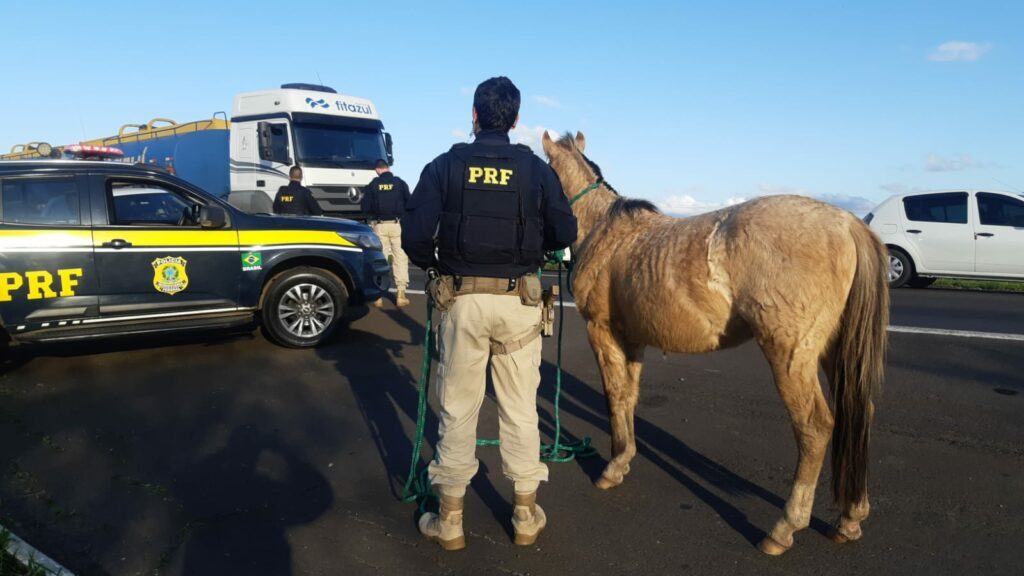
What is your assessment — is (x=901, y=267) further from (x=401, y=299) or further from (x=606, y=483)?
(x=606, y=483)

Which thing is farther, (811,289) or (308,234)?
(308,234)

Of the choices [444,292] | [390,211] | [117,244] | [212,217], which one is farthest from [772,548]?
[390,211]

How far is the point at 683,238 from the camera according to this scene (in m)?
3.86

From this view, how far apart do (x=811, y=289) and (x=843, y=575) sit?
1.37m

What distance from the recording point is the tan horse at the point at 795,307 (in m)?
3.37

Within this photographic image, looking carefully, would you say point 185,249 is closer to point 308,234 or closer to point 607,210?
point 308,234

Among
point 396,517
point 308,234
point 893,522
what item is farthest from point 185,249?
point 893,522

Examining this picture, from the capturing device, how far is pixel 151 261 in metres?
6.84

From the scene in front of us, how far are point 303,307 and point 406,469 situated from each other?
12.5 feet

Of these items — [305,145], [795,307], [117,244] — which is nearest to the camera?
[795,307]

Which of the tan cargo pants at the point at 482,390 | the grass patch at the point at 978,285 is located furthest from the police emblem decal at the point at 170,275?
the grass patch at the point at 978,285

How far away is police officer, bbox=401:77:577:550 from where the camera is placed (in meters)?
3.25

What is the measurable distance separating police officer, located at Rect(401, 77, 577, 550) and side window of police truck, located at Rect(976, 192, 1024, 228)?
12.5 metres

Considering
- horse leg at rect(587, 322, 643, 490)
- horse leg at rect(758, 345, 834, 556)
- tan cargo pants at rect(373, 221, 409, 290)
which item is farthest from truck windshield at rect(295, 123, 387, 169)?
horse leg at rect(758, 345, 834, 556)
